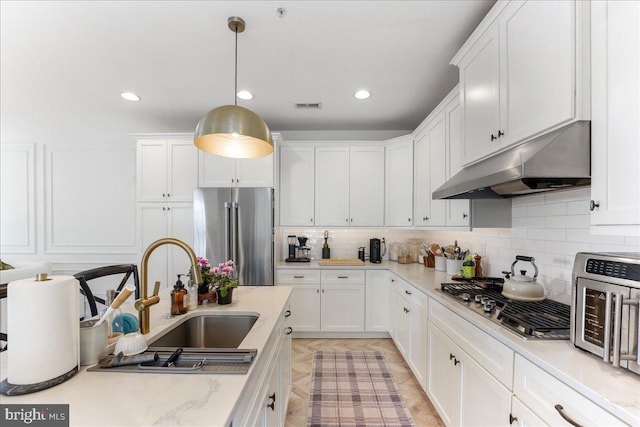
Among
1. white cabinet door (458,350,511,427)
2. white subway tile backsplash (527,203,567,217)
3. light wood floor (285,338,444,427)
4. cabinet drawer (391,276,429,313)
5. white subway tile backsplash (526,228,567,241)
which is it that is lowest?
light wood floor (285,338,444,427)

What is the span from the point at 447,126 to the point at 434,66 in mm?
527

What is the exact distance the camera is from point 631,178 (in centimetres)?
102

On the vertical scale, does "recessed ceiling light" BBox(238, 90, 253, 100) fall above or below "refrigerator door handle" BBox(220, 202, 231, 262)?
above

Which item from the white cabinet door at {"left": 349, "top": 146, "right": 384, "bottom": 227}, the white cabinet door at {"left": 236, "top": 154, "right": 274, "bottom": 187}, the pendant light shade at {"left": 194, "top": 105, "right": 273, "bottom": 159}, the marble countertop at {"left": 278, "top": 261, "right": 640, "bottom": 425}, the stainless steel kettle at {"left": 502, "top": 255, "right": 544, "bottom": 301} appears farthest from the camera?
the white cabinet door at {"left": 349, "top": 146, "right": 384, "bottom": 227}

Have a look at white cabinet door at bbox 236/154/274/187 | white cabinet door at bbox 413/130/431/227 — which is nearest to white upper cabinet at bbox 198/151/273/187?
white cabinet door at bbox 236/154/274/187

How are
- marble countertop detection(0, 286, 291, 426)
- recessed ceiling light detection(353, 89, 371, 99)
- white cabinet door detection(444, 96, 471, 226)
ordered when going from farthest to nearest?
recessed ceiling light detection(353, 89, 371, 99) → white cabinet door detection(444, 96, 471, 226) → marble countertop detection(0, 286, 291, 426)

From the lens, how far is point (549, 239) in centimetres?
188

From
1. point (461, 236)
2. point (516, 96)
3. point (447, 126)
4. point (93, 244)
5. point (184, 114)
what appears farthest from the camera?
point (93, 244)

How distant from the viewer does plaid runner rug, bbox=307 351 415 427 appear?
6.97 ft

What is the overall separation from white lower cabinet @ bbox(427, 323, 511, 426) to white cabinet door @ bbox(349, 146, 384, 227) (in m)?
1.85

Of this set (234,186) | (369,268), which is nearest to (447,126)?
(369,268)

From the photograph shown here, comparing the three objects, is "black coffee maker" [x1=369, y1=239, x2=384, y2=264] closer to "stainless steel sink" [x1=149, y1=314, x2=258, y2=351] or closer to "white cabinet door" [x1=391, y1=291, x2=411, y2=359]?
"white cabinet door" [x1=391, y1=291, x2=411, y2=359]

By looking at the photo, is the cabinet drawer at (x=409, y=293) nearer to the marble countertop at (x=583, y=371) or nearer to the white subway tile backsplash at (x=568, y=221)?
the marble countertop at (x=583, y=371)

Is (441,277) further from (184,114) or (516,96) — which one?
(184,114)
